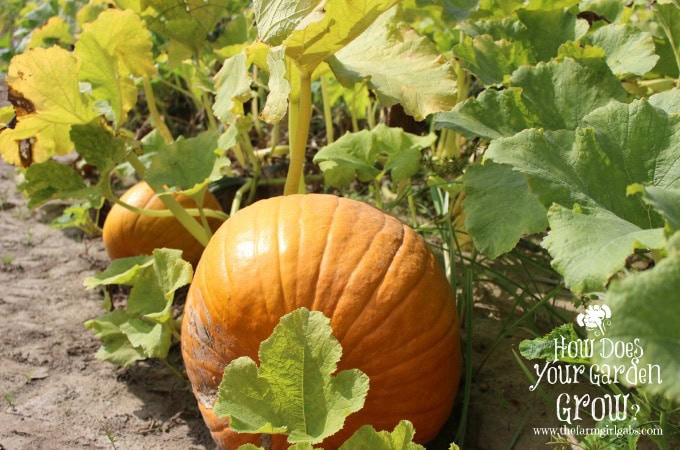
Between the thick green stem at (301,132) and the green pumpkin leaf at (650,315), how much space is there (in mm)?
1039

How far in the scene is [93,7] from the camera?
2924mm

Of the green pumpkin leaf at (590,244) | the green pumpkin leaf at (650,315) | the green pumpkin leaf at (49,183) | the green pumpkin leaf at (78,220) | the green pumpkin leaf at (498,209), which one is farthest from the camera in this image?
the green pumpkin leaf at (78,220)

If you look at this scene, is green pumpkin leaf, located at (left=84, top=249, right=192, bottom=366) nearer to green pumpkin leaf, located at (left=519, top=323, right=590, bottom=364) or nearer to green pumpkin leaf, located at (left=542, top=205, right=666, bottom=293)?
green pumpkin leaf, located at (left=519, top=323, right=590, bottom=364)

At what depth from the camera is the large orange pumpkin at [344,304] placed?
1.55 m

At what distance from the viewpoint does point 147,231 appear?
2412mm

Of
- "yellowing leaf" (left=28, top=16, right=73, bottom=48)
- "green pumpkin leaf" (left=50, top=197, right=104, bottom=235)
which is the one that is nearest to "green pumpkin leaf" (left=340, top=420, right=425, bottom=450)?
"green pumpkin leaf" (left=50, top=197, right=104, bottom=235)

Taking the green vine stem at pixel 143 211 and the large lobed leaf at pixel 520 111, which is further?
the green vine stem at pixel 143 211

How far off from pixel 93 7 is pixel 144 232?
1098mm

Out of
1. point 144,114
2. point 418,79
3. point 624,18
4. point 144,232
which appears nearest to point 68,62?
point 144,232

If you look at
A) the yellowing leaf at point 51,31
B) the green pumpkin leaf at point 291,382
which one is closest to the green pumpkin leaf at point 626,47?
the green pumpkin leaf at point 291,382

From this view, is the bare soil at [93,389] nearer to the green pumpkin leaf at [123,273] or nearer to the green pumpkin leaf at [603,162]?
the green pumpkin leaf at [123,273]

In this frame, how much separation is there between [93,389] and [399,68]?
4.01 feet

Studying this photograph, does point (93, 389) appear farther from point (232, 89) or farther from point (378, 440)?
point (378, 440)

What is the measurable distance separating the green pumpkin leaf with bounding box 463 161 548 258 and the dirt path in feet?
2.86
